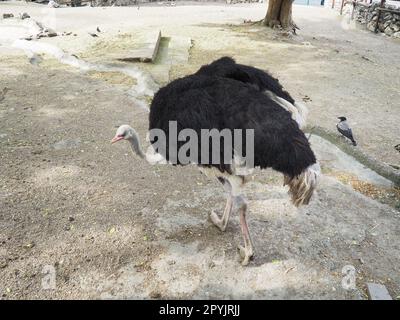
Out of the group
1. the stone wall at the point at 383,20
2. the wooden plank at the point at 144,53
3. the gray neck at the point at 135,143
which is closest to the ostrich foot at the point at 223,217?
the gray neck at the point at 135,143

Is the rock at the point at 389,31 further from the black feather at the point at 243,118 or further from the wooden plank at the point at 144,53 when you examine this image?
the black feather at the point at 243,118

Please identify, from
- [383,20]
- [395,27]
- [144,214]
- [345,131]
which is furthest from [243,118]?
[383,20]

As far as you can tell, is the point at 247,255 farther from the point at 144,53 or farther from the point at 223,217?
the point at 144,53

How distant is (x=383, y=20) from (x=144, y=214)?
54.5ft

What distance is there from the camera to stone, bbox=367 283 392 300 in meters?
3.00

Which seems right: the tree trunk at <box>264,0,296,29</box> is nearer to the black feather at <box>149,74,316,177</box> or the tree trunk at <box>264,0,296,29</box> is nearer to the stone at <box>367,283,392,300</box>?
the black feather at <box>149,74,316,177</box>

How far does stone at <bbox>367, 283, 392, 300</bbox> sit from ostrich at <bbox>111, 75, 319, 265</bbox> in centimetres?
80

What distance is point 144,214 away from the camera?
12.6 ft

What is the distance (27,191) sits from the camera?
407 cm

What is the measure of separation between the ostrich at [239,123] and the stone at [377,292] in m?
0.80

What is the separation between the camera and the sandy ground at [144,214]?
10.2 ft

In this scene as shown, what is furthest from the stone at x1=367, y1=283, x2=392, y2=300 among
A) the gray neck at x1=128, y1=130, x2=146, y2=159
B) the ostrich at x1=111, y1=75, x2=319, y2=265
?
the gray neck at x1=128, y1=130, x2=146, y2=159

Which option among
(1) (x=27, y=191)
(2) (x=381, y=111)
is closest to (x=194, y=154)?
(1) (x=27, y=191)

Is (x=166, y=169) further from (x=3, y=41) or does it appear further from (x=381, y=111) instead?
(x=3, y=41)
